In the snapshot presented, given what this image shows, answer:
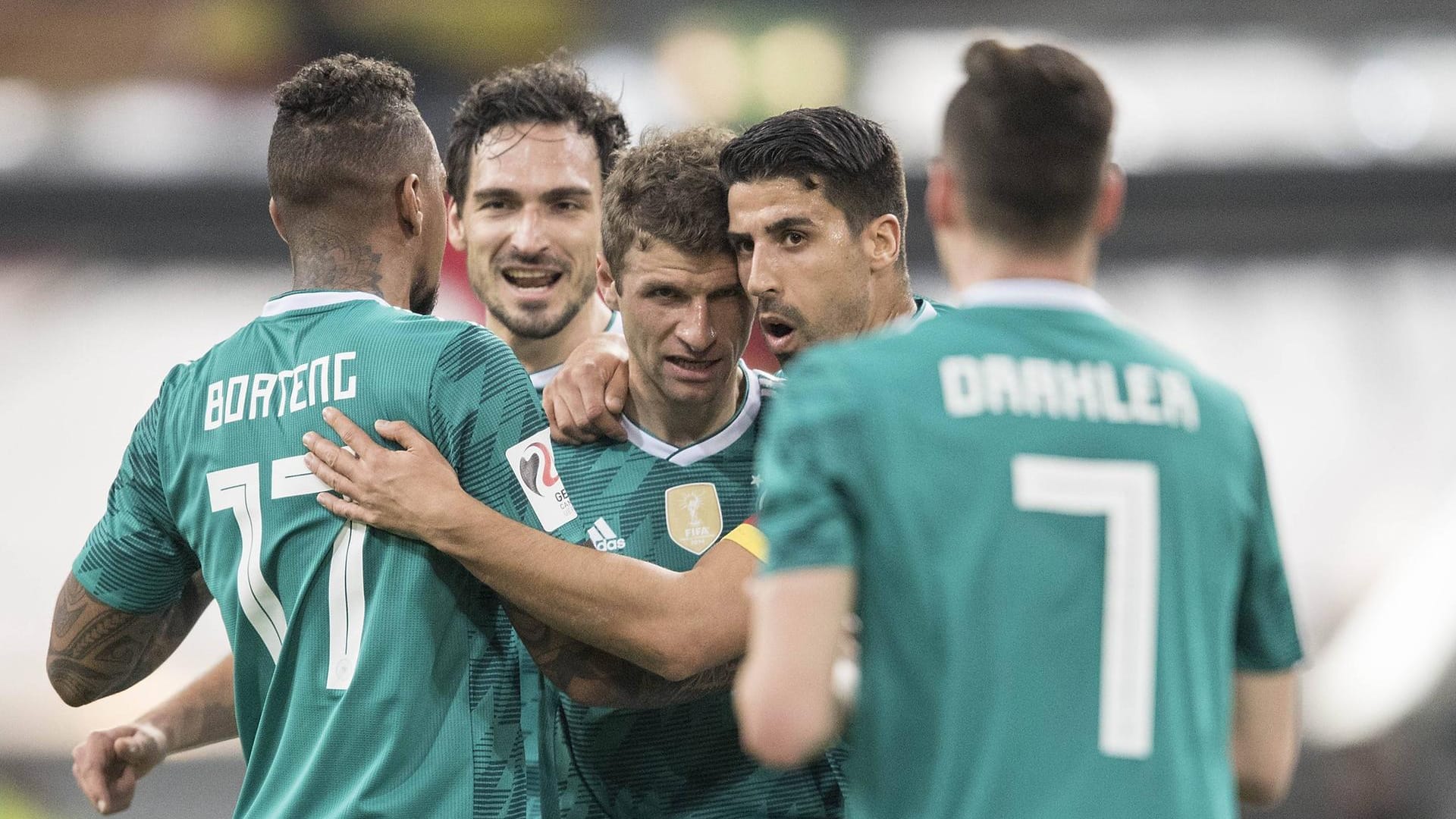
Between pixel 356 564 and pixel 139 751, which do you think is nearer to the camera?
pixel 356 564

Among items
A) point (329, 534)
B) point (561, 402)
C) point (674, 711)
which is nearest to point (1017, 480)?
point (329, 534)

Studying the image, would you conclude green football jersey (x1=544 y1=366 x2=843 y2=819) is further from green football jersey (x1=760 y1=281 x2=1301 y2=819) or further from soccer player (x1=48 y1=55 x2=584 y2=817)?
green football jersey (x1=760 y1=281 x2=1301 y2=819)

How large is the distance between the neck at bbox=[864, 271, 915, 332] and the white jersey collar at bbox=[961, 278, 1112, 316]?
5.34 feet

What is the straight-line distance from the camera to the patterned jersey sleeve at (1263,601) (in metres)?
2.22

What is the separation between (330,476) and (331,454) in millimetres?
44

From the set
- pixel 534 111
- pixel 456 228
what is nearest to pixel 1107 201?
pixel 534 111

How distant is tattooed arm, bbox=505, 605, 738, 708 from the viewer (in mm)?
2998

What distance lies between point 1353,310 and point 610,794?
13.3 m

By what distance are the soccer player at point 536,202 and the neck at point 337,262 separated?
1.62 metres

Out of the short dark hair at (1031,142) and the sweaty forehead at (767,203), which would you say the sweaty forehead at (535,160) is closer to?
the sweaty forehead at (767,203)

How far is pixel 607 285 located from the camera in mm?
4027

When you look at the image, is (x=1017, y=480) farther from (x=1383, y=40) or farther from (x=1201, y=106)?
(x=1383, y=40)

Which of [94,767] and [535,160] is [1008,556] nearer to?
[94,767]

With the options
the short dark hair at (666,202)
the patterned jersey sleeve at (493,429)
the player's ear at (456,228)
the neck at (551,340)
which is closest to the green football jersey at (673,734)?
the short dark hair at (666,202)
